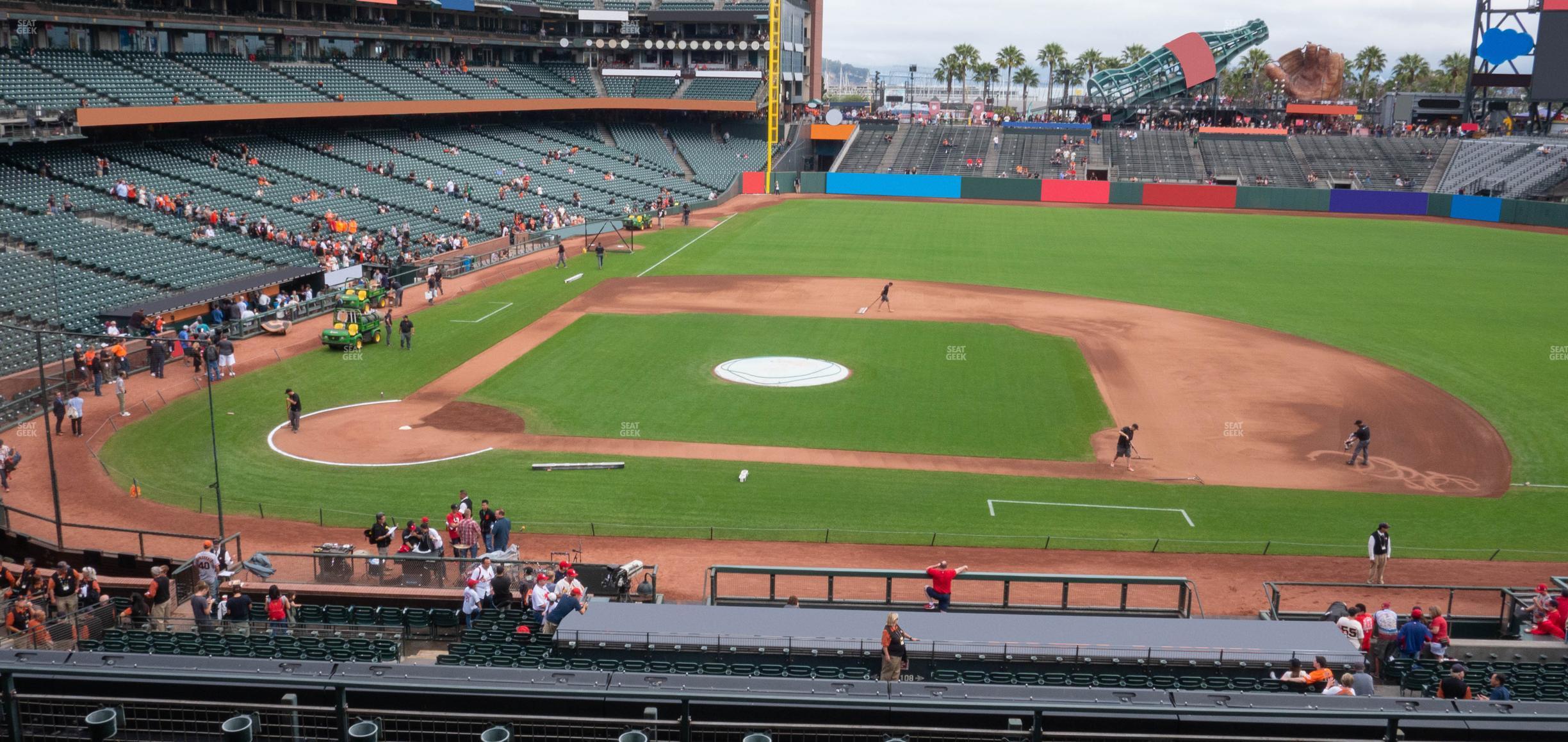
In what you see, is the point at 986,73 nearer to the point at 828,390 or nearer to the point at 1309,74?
the point at 1309,74

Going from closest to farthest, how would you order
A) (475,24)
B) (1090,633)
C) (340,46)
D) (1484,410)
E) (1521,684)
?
(1521,684), (1090,633), (1484,410), (340,46), (475,24)

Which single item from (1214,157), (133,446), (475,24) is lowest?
(133,446)

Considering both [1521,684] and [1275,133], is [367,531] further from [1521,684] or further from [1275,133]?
[1275,133]

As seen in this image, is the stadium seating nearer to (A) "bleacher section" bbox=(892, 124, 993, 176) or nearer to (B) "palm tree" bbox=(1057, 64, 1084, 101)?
(A) "bleacher section" bbox=(892, 124, 993, 176)

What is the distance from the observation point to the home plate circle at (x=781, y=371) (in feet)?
129

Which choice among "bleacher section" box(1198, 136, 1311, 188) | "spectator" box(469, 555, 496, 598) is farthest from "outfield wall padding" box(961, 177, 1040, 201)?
"spectator" box(469, 555, 496, 598)

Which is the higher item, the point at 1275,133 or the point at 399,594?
the point at 1275,133

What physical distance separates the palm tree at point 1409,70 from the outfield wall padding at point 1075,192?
12035 cm

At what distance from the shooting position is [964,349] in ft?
145

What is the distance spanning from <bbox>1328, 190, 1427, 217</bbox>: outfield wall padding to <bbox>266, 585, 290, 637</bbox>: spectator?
323ft

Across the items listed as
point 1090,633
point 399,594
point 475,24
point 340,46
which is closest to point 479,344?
point 399,594

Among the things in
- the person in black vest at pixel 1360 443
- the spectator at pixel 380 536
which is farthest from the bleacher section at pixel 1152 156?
the spectator at pixel 380 536

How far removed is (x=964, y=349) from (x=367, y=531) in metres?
26.9

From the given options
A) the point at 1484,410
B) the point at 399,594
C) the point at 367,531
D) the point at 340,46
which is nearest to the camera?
the point at 399,594
